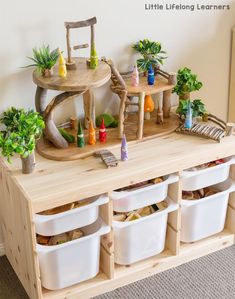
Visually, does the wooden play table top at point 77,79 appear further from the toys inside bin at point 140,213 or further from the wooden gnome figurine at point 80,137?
the toys inside bin at point 140,213

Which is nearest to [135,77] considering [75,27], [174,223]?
[75,27]

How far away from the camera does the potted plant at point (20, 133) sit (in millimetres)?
1562

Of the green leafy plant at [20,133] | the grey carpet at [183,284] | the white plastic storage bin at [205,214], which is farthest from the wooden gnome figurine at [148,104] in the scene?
the grey carpet at [183,284]

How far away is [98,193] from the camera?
164 centimetres

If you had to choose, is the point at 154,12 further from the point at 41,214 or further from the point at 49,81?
the point at 41,214

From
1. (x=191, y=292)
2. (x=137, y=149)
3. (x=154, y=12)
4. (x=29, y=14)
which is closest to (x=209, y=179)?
(x=137, y=149)

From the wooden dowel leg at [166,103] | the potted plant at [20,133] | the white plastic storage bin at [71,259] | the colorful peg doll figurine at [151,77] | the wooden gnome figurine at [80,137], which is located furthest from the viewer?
the wooden dowel leg at [166,103]

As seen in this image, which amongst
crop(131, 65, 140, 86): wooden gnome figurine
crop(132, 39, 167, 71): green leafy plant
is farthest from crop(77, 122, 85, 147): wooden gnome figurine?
crop(132, 39, 167, 71): green leafy plant

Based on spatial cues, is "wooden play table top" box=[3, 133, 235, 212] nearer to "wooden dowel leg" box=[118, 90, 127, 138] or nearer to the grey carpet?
"wooden dowel leg" box=[118, 90, 127, 138]

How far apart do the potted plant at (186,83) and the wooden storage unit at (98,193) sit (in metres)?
0.19

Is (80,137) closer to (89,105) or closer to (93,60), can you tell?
(89,105)

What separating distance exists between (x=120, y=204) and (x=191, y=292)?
0.43 metres

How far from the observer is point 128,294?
6.04ft

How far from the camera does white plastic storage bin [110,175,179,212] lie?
171cm
